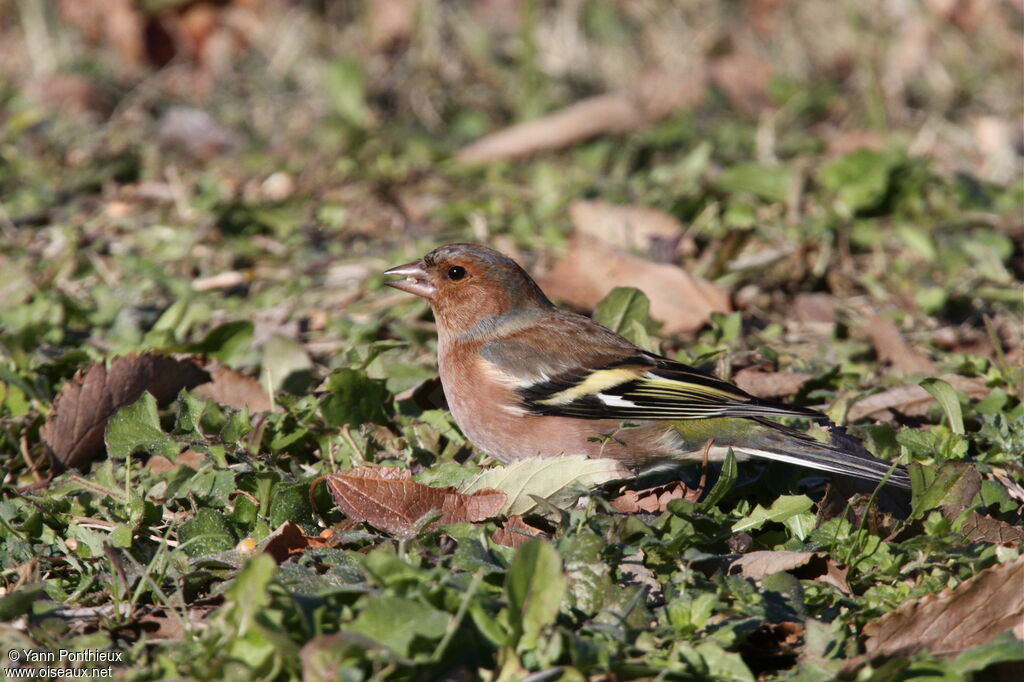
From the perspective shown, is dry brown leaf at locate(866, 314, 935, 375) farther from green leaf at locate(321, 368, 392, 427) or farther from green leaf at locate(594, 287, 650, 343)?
green leaf at locate(321, 368, 392, 427)

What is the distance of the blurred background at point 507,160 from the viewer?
5543 millimetres

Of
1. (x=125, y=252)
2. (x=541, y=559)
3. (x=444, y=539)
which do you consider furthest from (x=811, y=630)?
(x=125, y=252)

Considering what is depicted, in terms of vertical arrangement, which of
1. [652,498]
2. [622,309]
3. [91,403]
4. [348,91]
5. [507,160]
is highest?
[348,91]

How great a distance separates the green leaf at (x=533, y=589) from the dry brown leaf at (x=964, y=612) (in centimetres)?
92

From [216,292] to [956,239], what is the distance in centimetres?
408

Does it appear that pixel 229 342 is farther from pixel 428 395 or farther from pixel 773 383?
pixel 773 383

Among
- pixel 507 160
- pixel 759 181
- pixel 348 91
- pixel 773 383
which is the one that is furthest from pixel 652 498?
pixel 348 91

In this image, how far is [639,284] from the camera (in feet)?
16.9

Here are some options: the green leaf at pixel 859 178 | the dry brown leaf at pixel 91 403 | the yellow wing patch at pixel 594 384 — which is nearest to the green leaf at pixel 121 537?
the dry brown leaf at pixel 91 403

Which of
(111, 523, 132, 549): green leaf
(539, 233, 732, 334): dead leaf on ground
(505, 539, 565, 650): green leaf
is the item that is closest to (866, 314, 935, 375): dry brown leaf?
(539, 233, 732, 334): dead leaf on ground

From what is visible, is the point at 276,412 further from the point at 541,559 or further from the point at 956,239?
the point at 956,239

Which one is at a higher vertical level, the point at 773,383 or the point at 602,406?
the point at 602,406

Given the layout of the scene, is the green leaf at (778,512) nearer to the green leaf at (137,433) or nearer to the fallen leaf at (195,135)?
the green leaf at (137,433)

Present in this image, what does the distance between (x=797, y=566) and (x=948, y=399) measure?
1181 millimetres
